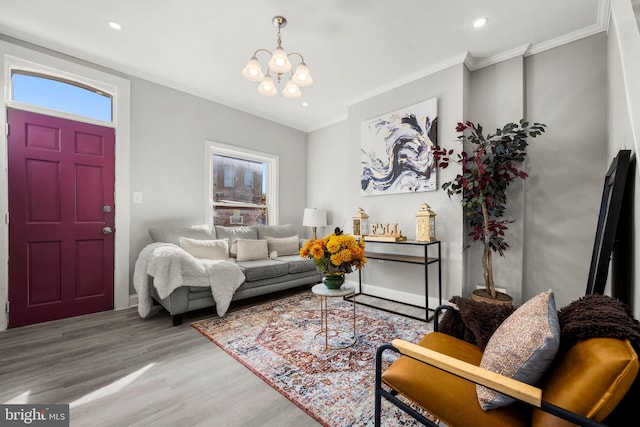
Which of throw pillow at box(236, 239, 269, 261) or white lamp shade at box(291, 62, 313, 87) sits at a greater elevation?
white lamp shade at box(291, 62, 313, 87)

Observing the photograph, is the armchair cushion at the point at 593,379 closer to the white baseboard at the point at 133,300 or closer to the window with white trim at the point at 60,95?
the white baseboard at the point at 133,300

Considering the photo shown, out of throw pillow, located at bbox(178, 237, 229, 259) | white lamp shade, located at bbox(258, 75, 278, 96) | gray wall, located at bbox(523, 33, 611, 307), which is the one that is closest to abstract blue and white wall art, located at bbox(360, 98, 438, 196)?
gray wall, located at bbox(523, 33, 611, 307)

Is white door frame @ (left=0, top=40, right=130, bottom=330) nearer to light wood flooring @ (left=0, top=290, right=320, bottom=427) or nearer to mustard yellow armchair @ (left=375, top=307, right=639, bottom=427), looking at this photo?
light wood flooring @ (left=0, top=290, right=320, bottom=427)

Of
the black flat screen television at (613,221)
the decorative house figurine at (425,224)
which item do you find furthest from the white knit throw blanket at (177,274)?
the black flat screen television at (613,221)

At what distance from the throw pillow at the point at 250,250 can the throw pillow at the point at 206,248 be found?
163 millimetres

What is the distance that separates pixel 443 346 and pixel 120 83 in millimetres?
3967

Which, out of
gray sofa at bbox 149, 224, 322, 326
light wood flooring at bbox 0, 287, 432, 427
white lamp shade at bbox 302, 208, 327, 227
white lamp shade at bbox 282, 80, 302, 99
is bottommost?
light wood flooring at bbox 0, 287, 432, 427

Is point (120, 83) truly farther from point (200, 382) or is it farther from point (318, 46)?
point (200, 382)

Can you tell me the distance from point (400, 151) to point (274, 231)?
85.8 inches

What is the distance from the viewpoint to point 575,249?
2.50 m

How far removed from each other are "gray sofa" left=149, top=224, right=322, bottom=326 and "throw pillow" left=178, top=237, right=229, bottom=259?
0.44ft

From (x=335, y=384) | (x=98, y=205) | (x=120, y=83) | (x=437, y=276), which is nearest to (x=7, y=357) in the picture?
(x=98, y=205)

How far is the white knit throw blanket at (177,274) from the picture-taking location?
244cm

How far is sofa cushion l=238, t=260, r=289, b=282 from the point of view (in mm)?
3039
